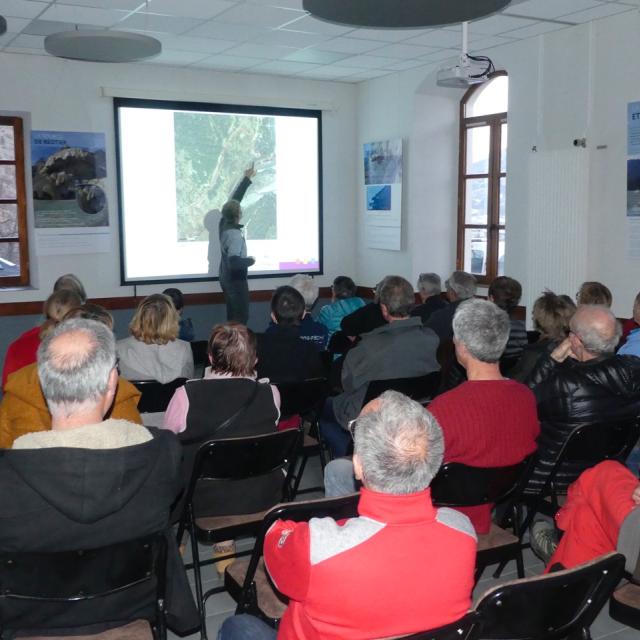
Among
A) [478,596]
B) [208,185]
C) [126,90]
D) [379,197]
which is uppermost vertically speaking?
[126,90]

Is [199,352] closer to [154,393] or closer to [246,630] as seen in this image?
[154,393]

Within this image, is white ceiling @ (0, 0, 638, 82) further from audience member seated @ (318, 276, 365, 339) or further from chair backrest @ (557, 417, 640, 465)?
chair backrest @ (557, 417, 640, 465)

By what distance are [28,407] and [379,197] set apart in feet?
20.8

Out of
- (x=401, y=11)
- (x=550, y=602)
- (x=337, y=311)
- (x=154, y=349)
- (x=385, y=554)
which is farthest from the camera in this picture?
(x=337, y=311)

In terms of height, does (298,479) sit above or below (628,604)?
below

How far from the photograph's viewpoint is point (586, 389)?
2918 millimetres

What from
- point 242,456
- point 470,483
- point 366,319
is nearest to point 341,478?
point 242,456

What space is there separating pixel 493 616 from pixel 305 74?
7.35 m

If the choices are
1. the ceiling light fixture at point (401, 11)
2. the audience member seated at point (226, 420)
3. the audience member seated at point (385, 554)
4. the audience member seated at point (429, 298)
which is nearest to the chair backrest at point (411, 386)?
the audience member seated at point (226, 420)

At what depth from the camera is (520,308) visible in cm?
677

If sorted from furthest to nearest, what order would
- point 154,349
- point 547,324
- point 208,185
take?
point 208,185
point 547,324
point 154,349

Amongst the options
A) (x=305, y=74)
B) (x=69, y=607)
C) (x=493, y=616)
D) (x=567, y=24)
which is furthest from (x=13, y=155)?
(x=493, y=616)

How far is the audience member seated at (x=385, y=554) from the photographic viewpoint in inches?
54.7

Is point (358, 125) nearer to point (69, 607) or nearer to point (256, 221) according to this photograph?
point (256, 221)
